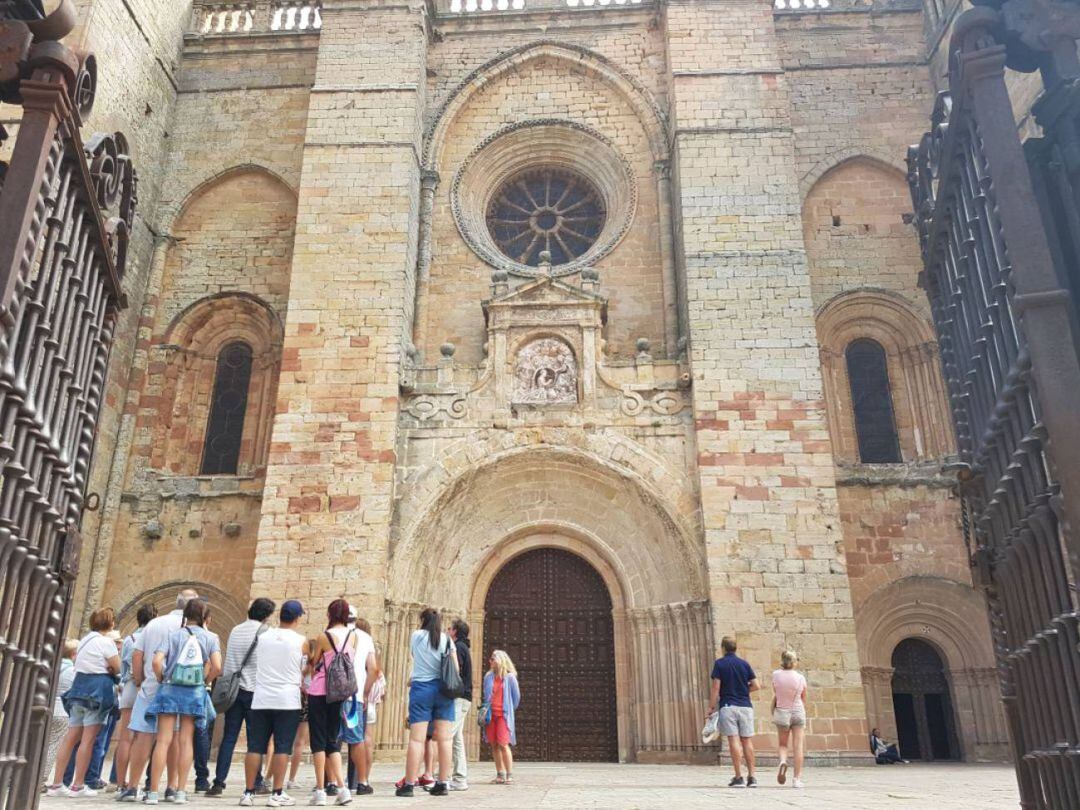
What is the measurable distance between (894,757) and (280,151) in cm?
1202

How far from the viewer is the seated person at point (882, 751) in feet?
34.7

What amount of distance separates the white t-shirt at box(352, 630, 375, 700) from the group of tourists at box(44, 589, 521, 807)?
0.01 metres

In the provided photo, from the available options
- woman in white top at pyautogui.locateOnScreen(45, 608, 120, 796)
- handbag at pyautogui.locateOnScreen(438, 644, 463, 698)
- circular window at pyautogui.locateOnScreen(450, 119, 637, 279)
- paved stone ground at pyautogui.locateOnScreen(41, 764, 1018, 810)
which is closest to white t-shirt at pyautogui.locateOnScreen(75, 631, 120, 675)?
woman in white top at pyautogui.locateOnScreen(45, 608, 120, 796)

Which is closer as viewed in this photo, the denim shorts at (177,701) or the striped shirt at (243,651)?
the denim shorts at (177,701)

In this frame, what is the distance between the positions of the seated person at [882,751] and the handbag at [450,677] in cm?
652

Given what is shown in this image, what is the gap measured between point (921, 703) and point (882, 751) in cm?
115

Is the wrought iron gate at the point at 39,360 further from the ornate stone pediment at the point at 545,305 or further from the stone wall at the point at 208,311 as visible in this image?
the stone wall at the point at 208,311

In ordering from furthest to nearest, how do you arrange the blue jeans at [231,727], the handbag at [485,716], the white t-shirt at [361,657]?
the handbag at [485,716] < the blue jeans at [231,727] < the white t-shirt at [361,657]

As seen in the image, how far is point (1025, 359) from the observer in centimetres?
254

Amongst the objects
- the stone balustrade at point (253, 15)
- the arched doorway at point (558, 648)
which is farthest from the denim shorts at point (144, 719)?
the stone balustrade at point (253, 15)

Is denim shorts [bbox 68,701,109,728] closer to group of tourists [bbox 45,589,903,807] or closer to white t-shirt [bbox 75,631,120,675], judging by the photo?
group of tourists [bbox 45,589,903,807]

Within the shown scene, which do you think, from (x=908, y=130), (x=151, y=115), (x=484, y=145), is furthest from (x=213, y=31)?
(x=908, y=130)

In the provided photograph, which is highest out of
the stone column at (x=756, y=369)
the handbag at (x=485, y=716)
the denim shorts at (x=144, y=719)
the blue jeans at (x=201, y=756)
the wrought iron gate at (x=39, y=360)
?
the stone column at (x=756, y=369)

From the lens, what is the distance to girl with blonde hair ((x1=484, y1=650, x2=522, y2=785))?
23.5ft
